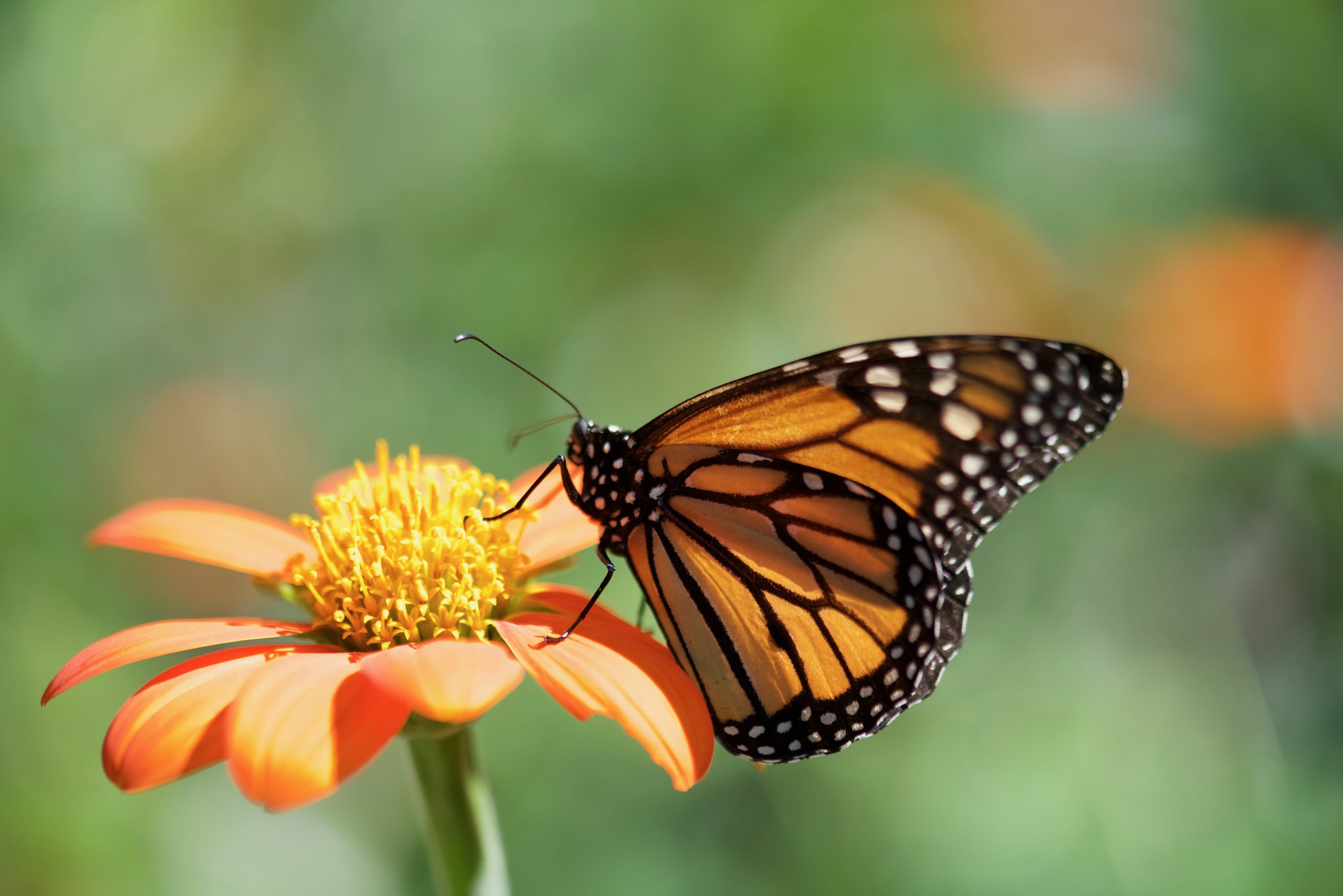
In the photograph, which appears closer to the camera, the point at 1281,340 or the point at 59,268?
the point at 59,268

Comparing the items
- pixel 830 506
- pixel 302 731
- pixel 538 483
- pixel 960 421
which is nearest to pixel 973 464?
pixel 960 421

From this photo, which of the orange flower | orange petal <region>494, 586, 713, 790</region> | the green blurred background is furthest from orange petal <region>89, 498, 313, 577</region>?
the green blurred background

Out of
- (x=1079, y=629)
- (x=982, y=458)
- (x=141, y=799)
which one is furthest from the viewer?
(x=1079, y=629)

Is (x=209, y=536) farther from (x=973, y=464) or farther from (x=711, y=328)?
(x=711, y=328)

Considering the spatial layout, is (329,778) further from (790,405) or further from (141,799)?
(141,799)

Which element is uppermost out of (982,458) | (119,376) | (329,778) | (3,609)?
(119,376)

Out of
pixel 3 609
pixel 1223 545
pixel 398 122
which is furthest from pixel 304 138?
pixel 1223 545

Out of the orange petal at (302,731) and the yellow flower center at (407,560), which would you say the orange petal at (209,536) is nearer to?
the yellow flower center at (407,560)
